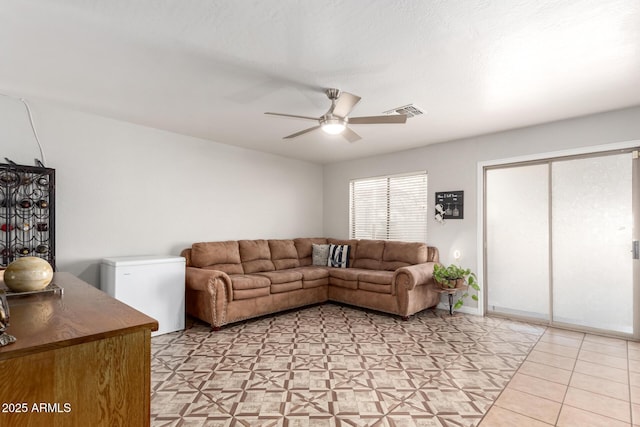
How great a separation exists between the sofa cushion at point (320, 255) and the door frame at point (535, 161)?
241 centimetres

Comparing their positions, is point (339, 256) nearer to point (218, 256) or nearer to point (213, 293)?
point (218, 256)

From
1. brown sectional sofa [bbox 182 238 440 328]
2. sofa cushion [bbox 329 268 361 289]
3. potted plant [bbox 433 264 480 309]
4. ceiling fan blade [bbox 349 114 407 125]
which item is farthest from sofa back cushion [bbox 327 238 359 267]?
ceiling fan blade [bbox 349 114 407 125]

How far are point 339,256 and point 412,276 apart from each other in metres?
1.63

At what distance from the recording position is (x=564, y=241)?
411 cm

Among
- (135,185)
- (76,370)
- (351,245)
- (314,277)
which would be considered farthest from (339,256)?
Answer: (76,370)

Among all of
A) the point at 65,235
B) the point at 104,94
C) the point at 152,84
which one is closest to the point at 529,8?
the point at 152,84

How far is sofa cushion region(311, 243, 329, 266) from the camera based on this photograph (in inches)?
228

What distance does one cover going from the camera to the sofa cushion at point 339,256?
561 cm

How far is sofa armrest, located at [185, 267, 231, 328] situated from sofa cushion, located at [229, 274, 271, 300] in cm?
11

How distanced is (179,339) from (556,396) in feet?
11.4

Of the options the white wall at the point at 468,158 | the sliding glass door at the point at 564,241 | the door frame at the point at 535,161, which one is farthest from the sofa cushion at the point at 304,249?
the sliding glass door at the point at 564,241

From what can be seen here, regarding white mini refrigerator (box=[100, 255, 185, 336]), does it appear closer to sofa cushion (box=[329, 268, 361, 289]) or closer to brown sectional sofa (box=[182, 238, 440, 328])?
brown sectional sofa (box=[182, 238, 440, 328])

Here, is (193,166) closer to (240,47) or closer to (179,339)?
(179,339)

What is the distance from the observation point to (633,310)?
11.9 feet
